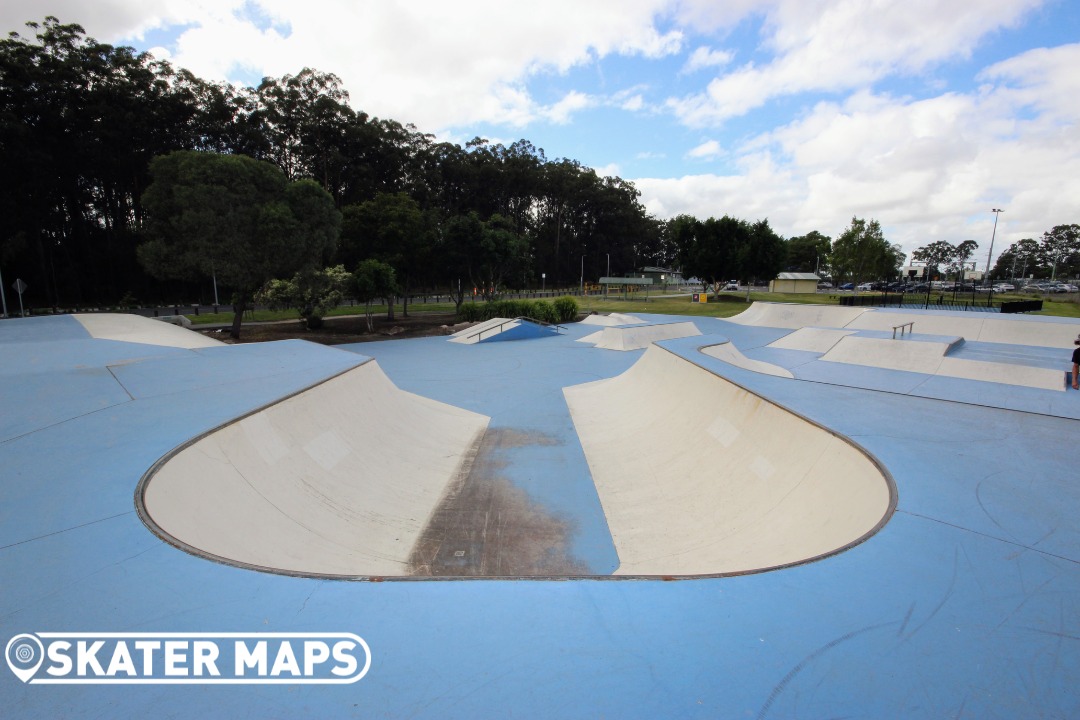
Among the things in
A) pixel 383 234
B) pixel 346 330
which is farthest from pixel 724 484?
pixel 383 234

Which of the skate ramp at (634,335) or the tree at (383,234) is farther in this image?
the tree at (383,234)

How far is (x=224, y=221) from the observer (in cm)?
2019

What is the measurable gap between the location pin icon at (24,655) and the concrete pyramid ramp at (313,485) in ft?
3.14

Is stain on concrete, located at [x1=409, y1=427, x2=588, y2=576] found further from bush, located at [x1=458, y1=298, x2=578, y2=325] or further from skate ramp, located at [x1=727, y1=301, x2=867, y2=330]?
bush, located at [x1=458, y1=298, x2=578, y2=325]

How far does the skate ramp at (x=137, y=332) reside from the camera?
1249cm

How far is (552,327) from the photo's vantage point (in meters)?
28.9

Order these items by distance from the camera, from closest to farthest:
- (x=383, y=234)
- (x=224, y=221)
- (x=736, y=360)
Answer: (x=736, y=360) < (x=224, y=221) < (x=383, y=234)

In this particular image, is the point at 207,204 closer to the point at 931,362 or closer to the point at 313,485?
the point at 313,485

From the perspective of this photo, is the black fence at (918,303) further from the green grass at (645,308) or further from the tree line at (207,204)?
the tree line at (207,204)

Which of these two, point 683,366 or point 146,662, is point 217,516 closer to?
point 146,662

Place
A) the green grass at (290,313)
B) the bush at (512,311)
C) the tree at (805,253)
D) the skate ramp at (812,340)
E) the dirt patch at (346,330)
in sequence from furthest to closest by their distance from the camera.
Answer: the tree at (805,253) → the bush at (512,311) → the green grass at (290,313) → the dirt patch at (346,330) → the skate ramp at (812,340)

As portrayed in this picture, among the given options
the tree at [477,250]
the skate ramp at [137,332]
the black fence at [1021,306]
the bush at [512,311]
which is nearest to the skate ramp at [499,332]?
the bush at [512,311]

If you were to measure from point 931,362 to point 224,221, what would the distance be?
26143 mm

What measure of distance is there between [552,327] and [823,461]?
23.8 meters
